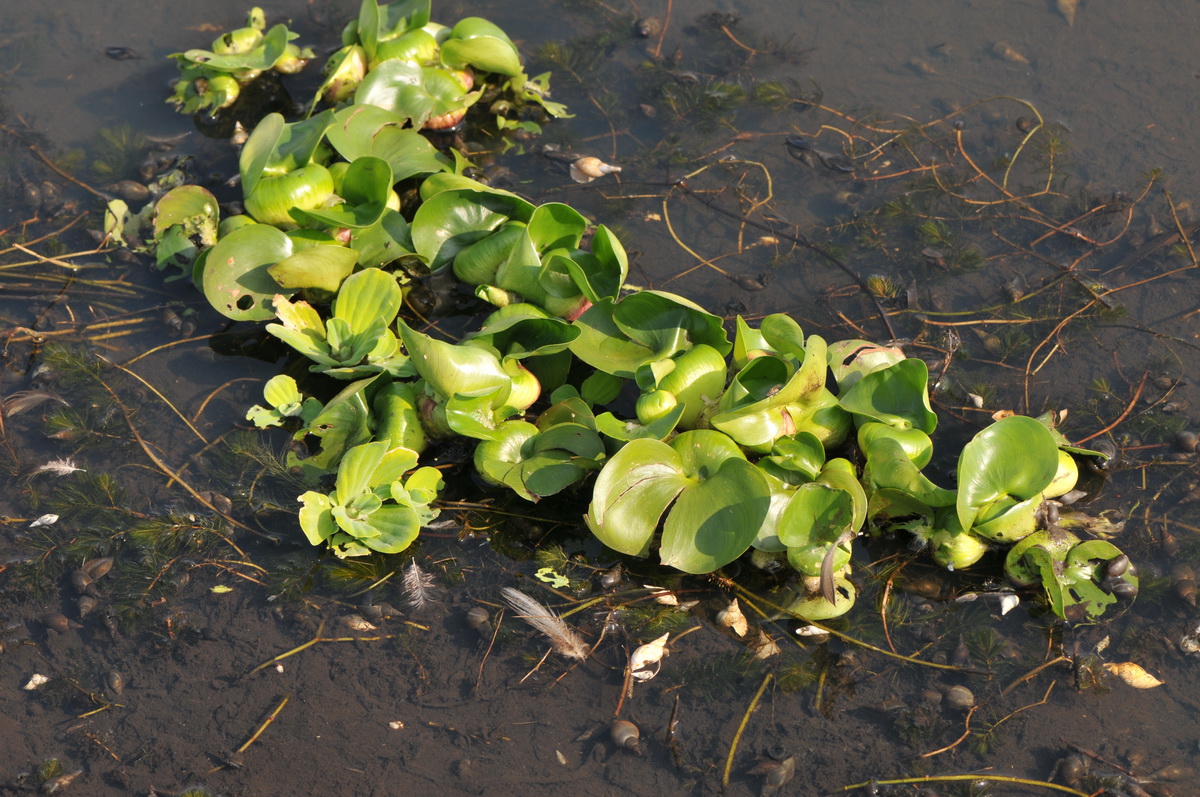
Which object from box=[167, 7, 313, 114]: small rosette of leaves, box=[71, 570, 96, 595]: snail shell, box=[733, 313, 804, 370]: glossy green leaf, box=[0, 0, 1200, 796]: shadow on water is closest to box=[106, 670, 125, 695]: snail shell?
box=[0, 0, 1200, 796]: shadow on water

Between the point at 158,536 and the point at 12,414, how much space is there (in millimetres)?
933

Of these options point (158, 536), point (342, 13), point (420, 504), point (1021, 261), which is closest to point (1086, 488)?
point (1021, 261)

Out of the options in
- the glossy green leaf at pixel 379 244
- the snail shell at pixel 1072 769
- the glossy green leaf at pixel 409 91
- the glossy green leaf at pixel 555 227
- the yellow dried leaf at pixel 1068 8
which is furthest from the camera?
the yellow dried leaf at pixel 1068 8

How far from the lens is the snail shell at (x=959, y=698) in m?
2.94

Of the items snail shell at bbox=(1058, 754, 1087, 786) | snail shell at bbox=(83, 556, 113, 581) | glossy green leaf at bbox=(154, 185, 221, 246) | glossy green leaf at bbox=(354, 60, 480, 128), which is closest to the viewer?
snail shell at bbox=(1058, 754, 1087, 786)

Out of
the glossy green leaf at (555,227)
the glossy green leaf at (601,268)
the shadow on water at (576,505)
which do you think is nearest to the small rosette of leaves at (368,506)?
the shadow on water at (576,505)

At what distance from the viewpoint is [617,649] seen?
3.12m

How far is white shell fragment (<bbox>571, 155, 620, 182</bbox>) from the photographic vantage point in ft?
15.0

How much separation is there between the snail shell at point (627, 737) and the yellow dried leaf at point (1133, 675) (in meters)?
1.48

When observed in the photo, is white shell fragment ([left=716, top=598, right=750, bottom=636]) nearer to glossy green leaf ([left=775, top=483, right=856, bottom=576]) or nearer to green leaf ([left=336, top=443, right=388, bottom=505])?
glossy green leaf ([left=775, top=483, right=856, bottom=576])

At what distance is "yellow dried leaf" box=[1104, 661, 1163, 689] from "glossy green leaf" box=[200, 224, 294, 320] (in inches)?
131

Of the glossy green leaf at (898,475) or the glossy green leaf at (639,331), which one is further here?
the glossy green leaf at (639,331)

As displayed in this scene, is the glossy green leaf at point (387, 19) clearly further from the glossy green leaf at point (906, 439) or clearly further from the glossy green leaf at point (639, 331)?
the glossy green leaf at point (906, 439)

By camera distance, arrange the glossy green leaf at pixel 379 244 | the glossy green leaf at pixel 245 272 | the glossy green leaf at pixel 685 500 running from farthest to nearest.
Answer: the glossy green leaf at pixel 379 244
the glossy green leaf at pixel 245 272
the glossy green leaf at pixel 685 500
